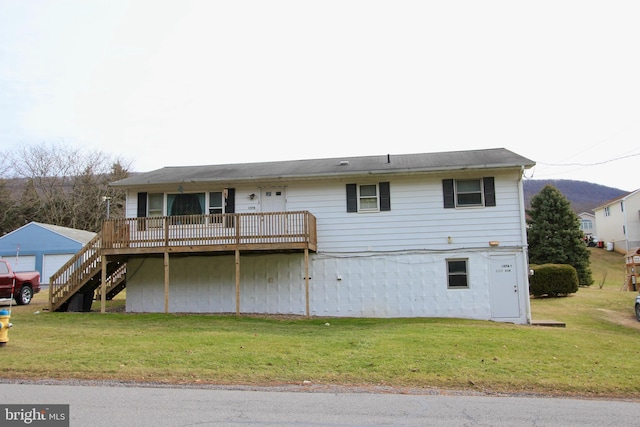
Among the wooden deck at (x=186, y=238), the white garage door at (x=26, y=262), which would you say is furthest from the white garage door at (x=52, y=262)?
the wooden deck at (x=186, y=238)

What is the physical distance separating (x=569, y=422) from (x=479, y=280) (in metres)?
11.3

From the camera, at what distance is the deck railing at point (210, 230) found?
56.2ft

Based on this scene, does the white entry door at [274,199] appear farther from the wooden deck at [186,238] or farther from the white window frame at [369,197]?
the white window frame at [369,197]

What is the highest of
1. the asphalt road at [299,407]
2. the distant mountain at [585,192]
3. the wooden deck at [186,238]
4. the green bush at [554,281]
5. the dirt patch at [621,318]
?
the distant mountain at [585,192]

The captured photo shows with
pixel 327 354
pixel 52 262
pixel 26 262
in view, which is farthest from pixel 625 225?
pixel 26 262

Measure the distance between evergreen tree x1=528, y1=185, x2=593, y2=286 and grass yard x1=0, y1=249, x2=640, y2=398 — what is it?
789 inches

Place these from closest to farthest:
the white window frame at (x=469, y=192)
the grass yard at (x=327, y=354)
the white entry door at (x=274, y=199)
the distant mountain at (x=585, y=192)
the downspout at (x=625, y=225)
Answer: the grass yard at (x=327, y=354) < the white window frame at (x=469, y=192) < the white entry door at (x=274, y=199) < the downspout at (x=625, y=225) < the distant mountain at (x=585, y=192)

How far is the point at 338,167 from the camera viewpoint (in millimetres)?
18922

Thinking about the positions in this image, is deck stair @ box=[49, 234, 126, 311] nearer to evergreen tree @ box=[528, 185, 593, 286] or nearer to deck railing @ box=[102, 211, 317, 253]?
deck railing @ box=[102, 211, 317, 253]

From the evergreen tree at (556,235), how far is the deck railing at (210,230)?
23503mm

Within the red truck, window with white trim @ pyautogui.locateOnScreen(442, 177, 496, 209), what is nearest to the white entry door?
window with white trim @ pyautogui.locateOnScreen(442, 177, 496, 209)

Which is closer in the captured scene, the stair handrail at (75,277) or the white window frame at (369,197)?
the stair handrail at (75,277)

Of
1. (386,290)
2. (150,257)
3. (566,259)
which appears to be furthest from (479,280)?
(566,259)

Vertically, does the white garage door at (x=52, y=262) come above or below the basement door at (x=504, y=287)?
above
